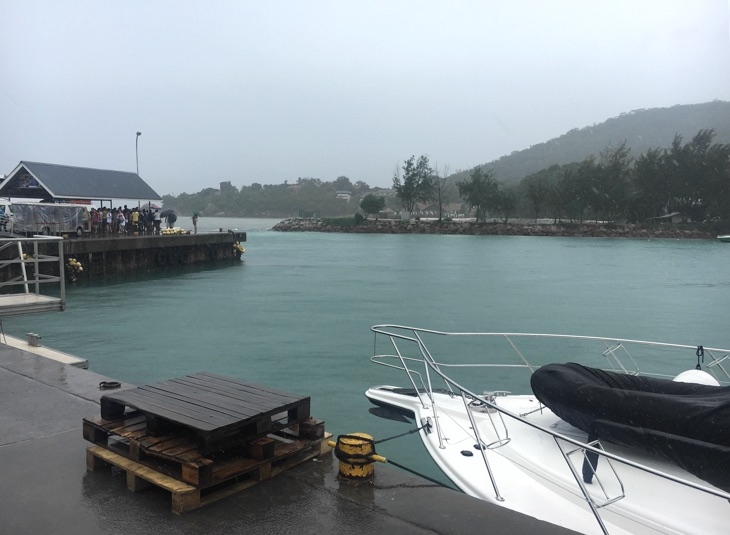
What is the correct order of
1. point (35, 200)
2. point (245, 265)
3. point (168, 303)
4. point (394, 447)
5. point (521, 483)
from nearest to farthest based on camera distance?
1. point (521, 483)
2. point (394, 447)
3. point (168, 303)
4. point (35, 200)
5. point (245, 265)

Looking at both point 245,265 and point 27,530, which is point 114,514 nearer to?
point 27,530

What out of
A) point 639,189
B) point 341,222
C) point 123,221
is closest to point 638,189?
point 639,189

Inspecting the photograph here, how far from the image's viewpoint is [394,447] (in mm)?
10336

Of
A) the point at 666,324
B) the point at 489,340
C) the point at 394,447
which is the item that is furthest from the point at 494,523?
the point at 666,324

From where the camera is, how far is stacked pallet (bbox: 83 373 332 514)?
173 inches

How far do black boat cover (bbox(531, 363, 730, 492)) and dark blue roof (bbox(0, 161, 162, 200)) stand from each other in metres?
46.3

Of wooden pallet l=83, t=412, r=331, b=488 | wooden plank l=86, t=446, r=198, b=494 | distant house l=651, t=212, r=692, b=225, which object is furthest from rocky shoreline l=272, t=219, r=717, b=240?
wooden plank l=86, t=446, r=198, b=494

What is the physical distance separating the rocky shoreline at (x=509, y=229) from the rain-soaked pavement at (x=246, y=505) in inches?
4278

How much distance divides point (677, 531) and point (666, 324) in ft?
70.1

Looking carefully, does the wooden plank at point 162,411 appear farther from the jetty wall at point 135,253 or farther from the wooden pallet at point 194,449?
the jetty wall at point 135,253

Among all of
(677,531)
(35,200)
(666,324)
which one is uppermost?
(35,200)

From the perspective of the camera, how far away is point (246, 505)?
4484 millimetres

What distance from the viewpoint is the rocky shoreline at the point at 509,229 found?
10481 cm

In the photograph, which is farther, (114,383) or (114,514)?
(114,383)
